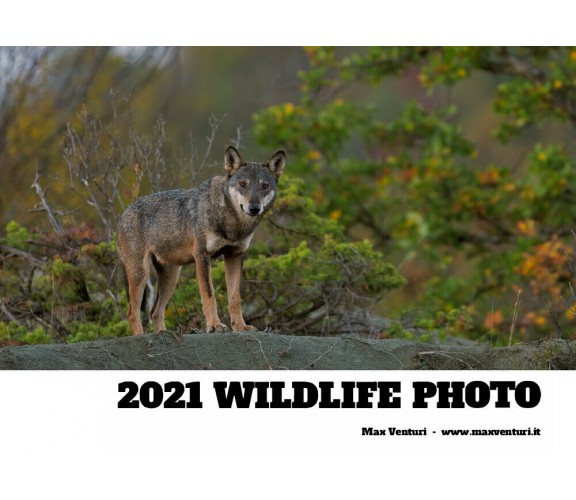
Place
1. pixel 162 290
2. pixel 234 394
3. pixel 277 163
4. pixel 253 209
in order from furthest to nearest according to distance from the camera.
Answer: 1. pixel 162 290
2. pixel 277 163
3. pixel 253 209
4. pixel 234 394

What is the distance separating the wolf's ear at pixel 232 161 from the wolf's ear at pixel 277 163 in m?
0.29

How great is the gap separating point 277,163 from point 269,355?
1.95 metres

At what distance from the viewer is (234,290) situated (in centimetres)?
1009

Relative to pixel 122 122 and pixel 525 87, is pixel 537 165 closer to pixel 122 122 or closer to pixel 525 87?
pixel 525 87

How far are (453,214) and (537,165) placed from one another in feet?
6.11

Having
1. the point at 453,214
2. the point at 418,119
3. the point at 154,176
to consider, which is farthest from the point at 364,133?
the point at 154,176

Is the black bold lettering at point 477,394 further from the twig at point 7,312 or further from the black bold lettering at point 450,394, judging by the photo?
the twig at point 7,312

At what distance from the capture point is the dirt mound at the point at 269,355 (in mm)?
9109

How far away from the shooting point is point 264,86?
19.9m

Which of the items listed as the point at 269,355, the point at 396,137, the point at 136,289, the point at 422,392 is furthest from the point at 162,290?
the point at 396,137

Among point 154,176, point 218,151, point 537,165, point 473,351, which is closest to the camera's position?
point 473,351

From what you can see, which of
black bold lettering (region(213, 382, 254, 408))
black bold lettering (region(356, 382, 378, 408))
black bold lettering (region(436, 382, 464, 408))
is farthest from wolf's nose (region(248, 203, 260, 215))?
black bold lettering (region(436, 382, 464, 408))

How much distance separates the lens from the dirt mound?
9109 millimetres

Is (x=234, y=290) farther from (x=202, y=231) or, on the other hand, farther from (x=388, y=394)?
(x=388, y=394)
